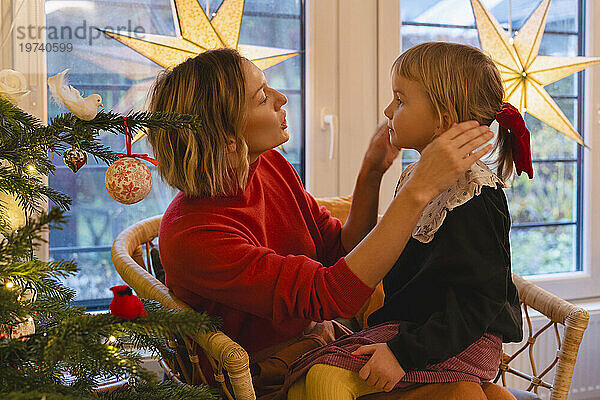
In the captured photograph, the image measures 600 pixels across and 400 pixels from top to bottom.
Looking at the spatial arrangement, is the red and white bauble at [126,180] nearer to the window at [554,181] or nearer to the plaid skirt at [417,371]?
the plaid skirt at [417,371]

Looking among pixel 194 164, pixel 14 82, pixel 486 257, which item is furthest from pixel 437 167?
pixel 14 82

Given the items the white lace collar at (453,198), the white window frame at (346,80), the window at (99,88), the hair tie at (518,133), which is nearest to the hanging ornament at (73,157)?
the white lace collar at (453,198)

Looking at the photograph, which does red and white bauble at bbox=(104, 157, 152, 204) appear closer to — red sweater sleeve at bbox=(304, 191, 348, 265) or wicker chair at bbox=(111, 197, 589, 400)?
wicker chair at bbox=(111, 197, 589, 400)

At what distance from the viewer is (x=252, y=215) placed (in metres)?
1.26

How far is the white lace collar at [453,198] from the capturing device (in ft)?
3.81

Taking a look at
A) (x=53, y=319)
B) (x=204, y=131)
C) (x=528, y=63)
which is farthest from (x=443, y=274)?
(x=528, y=63)

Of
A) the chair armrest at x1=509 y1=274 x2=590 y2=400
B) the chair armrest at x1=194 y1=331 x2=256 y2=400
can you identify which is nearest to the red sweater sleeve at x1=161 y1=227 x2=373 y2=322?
the chair armrest at x1=194 y1=331 x2=256 y2=400

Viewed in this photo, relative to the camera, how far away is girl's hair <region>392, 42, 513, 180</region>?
123cm

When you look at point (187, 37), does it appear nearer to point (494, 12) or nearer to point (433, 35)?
point (433, 35)

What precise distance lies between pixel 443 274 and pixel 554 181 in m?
1.59

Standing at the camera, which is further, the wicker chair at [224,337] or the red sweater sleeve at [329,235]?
the red sweater sleeve at [329,235]

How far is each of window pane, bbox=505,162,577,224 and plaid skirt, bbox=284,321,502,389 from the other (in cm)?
138

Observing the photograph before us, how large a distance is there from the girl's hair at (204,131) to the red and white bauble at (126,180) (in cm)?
17

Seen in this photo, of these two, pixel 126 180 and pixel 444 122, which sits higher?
pixel 444 122
